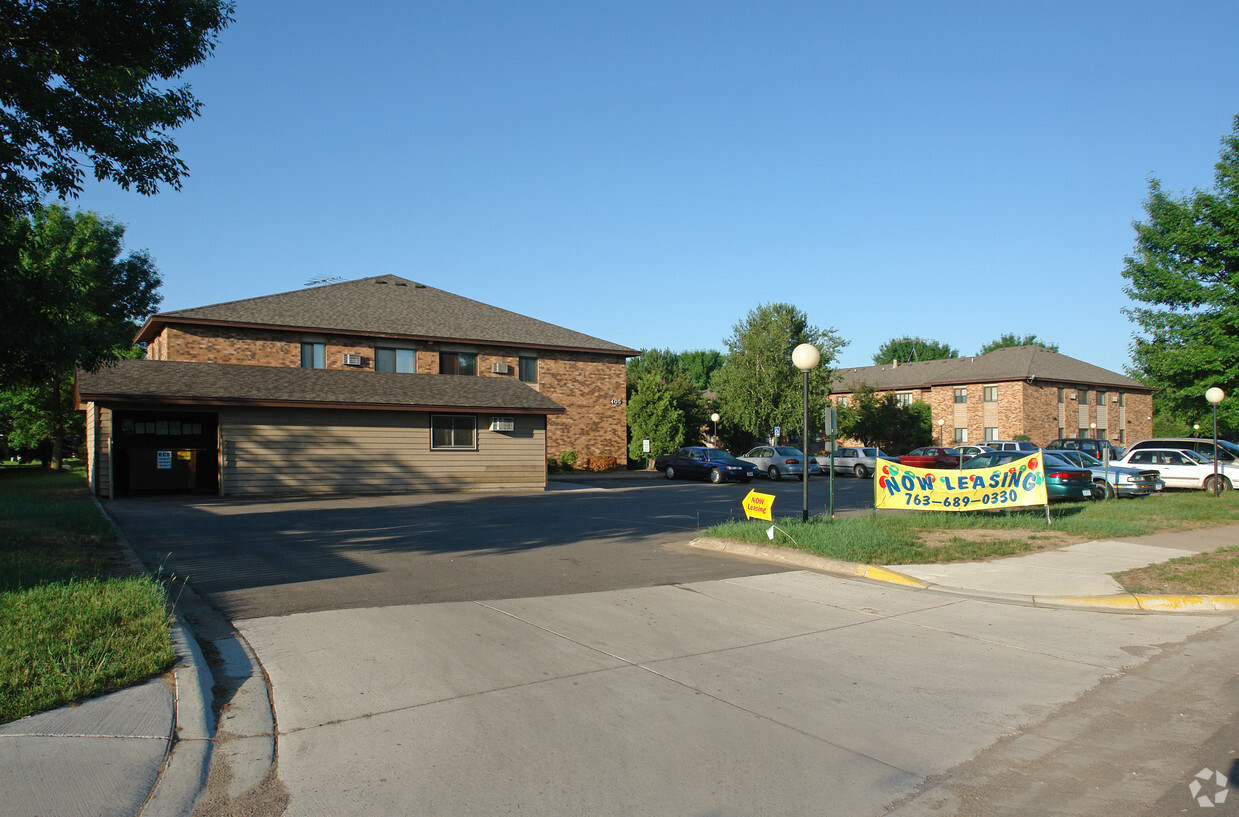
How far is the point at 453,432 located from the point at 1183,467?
23.4m

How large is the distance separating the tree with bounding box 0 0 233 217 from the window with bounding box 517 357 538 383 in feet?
80.6

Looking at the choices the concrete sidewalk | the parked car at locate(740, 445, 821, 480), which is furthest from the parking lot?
the parked car at locate(740, 445, 821, 480)

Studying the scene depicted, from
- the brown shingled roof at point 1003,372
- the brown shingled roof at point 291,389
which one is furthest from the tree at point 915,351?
the brown shingled roof at point 291,389

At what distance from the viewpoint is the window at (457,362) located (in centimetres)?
3512

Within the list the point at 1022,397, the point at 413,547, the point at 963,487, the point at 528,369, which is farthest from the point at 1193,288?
the point at 1022,397

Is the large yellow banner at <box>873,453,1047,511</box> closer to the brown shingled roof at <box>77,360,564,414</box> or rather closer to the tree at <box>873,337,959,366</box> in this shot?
the brown shingled roof at <box>77,360,564,414</box>

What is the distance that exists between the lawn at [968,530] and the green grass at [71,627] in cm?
837

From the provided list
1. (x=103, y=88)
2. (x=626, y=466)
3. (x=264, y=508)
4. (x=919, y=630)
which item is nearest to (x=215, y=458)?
(x=264, y=508)

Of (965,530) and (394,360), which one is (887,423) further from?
(965,530)

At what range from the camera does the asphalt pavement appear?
4.04m

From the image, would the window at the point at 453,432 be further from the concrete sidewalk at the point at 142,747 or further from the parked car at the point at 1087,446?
the parked car at the point at 1087,446

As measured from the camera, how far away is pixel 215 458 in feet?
84.2

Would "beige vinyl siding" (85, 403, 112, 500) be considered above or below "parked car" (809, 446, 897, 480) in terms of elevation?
above

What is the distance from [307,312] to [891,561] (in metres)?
28.7
